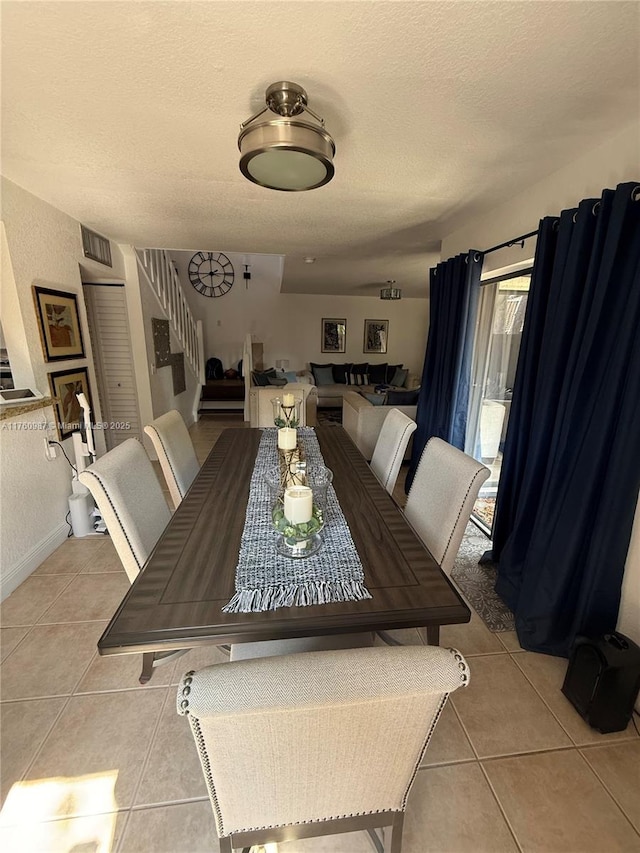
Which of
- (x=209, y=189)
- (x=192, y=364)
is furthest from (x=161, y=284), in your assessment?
(x=209, y=189)

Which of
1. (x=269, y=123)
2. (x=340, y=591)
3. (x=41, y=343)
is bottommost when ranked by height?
(x=340, y=591)

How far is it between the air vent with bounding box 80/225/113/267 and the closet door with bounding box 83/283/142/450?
0.47 meters

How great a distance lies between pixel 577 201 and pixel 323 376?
549 centimetres

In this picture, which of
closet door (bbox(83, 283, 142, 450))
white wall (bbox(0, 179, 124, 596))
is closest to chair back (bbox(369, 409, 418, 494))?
white wall (bbox(0, 179, 124, 596))

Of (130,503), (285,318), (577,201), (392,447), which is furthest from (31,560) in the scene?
(285,318)

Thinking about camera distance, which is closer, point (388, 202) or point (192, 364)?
point (388, 202)

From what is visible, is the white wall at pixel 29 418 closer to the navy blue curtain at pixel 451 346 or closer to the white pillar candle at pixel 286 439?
the white pillar candle at pixel 286 439

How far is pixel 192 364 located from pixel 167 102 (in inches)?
211

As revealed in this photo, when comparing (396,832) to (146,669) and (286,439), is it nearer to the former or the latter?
(146,669)

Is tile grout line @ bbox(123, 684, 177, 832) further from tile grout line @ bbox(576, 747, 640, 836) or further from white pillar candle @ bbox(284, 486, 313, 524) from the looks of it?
tile grout line @ bbox(576, 747, 640, 836)

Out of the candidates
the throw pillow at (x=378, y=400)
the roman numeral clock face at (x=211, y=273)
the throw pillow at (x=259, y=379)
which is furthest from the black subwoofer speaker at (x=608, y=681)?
the roman numeral clock face at (x=211, y=273)

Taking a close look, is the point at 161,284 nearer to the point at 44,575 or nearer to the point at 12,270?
the point at 12,270

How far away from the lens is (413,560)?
1.16 metres

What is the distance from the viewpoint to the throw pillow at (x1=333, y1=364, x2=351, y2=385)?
7.19 meters
